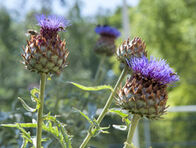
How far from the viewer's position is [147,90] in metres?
0.91

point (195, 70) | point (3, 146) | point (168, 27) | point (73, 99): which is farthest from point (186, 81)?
point (3, 146)

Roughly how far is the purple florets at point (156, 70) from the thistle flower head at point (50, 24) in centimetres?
24

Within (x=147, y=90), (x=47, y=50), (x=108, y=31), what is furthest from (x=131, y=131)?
(x=108, y=31)

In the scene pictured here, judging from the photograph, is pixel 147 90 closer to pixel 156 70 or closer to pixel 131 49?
pixel 156 70

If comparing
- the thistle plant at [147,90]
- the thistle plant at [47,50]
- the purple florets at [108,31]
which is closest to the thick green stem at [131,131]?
the thistle plant at [147,90]

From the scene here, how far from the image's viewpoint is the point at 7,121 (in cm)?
132

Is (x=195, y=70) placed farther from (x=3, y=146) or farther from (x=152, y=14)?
(x=3, y=146)

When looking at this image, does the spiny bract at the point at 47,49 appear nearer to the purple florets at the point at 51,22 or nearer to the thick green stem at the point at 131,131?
the purple florets at the point at 51,22

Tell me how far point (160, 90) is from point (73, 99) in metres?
0.89

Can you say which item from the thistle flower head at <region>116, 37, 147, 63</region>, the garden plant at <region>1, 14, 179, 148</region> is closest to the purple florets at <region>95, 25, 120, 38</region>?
the thistle flower head at <region>116, 37, 147, 63</region>

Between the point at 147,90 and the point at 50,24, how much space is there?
1.13 ft

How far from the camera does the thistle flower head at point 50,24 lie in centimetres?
89

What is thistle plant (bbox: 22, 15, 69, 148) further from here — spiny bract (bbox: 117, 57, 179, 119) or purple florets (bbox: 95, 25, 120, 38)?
purple florets (bbox: 95, 25, 120, 38)

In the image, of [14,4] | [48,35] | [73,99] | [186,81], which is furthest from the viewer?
[14,4]
